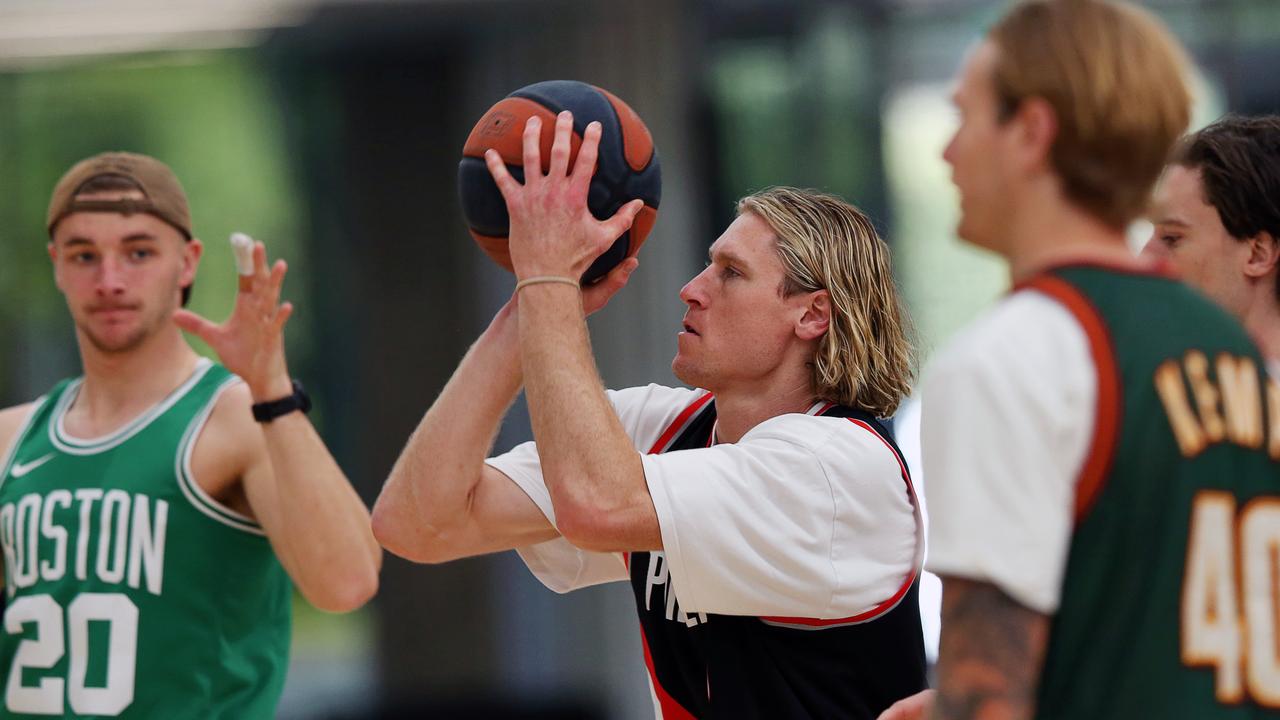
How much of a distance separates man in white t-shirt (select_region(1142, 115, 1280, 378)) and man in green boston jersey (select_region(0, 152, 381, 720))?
1996mm

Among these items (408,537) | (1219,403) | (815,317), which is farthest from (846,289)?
(1219,403)

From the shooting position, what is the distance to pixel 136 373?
3732 millimetres

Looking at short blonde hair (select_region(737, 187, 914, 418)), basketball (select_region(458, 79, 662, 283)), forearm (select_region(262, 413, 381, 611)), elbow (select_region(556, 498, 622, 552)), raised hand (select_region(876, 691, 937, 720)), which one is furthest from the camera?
forearm (select_region(262, 413, 381, 611))

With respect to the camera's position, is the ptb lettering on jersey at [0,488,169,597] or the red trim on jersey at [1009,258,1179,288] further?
the ptb lettering on jersey at [0,488,169,597]

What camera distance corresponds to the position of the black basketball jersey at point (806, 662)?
8.70ft

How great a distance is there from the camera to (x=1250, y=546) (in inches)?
66.7

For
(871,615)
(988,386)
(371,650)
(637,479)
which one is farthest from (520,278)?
(371,650)

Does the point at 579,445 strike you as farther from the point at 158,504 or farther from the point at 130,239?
the point at 130,239

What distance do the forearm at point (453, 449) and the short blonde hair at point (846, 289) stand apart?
60 centimetres

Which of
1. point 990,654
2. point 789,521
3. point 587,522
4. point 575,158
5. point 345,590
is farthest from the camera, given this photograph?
point 345,590

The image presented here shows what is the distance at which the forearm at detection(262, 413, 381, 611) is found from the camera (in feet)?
11.0

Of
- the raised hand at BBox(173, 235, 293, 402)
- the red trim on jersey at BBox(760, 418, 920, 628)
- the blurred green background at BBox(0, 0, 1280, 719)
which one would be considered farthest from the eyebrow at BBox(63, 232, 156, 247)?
the blurred green background at BBox(0, 0, 1280, 719)

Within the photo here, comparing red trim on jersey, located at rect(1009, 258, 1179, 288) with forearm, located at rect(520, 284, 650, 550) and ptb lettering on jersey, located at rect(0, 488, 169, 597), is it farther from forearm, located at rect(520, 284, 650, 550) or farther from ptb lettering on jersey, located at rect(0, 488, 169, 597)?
ptb lettering on jersey, located at rect(0, 488, 169, 597)

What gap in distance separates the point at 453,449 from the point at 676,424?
1.75ft
